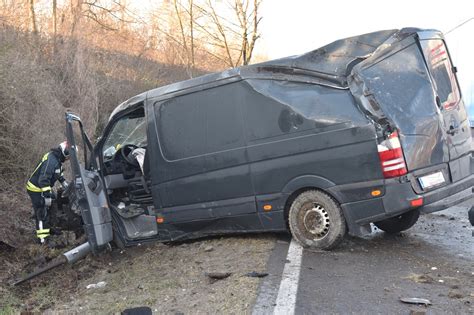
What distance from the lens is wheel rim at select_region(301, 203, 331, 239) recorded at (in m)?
5.26

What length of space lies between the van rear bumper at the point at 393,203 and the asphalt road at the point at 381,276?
410 mm

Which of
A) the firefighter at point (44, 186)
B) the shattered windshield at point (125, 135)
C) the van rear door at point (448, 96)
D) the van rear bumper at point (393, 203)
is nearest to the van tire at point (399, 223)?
the van rear bumper at point (393, 203)

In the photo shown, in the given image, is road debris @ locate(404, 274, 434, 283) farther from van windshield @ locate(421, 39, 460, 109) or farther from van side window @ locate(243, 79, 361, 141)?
van windshield @ locate(421, 39, 460, 109)

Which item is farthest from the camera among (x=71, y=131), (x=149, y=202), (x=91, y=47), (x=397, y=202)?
(x=91, y=47)

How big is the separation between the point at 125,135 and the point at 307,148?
9.26 ft

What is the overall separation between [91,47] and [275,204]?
1059 cm

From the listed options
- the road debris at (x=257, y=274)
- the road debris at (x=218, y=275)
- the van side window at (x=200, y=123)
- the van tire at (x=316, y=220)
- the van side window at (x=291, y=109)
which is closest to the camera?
the road debris at (x=257, y=274)

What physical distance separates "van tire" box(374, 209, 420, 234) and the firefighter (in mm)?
4250

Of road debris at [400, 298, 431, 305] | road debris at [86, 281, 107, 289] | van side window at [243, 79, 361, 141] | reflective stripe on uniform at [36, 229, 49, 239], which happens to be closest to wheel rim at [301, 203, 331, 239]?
van side window at [243, 79, 361, 141]

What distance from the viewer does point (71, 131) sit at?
18.6 feet

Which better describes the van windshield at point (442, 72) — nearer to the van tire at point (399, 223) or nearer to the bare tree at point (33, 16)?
the van tire at point (399, 223)

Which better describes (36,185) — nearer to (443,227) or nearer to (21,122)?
(21,122)

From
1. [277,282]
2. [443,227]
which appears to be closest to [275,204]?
[277,282]

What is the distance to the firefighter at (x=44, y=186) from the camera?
6777 mm
